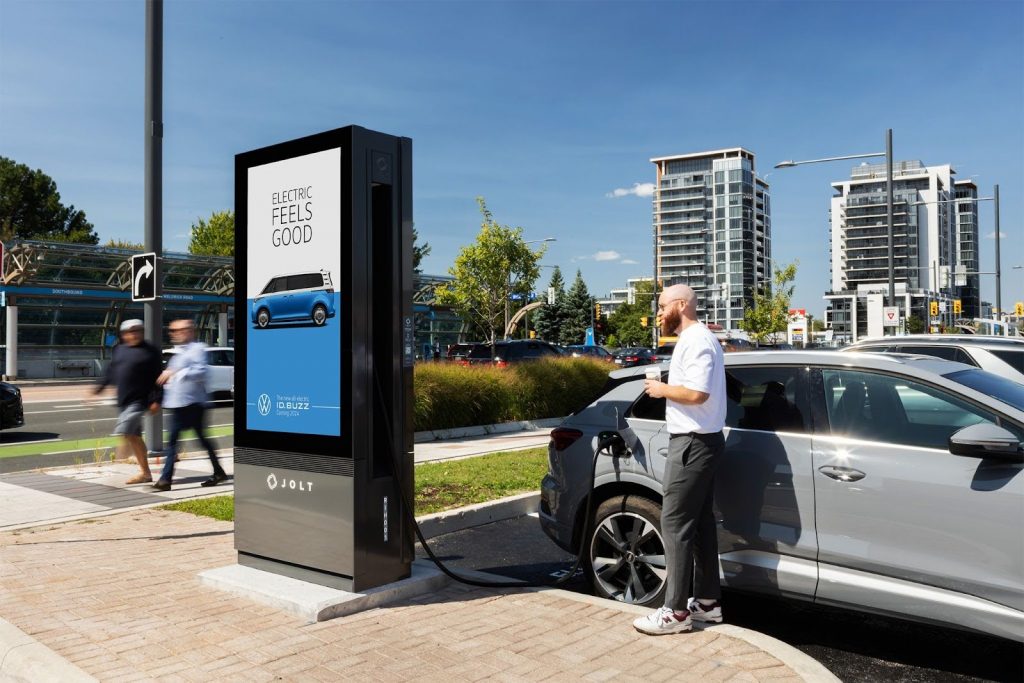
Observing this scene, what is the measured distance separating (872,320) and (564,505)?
30585 mm

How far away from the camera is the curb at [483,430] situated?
581 inches

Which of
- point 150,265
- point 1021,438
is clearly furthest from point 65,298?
point 1021,438

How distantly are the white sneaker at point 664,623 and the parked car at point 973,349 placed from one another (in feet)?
19.7

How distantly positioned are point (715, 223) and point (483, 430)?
566 ft

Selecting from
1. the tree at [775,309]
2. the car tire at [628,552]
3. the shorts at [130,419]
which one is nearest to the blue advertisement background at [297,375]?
the car tire at [628,552]

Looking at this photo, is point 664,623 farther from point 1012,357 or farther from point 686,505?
point 1012,357

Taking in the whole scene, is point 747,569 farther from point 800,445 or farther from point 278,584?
point 278,584

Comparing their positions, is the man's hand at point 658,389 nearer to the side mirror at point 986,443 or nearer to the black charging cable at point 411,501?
the black charging cable at point 411,501

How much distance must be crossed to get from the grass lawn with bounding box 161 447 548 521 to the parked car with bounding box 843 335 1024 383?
411 centimetres

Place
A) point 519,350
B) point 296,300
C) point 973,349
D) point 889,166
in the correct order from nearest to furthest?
point 296,300 < point 973,349 < point 889,166 < point 519,350

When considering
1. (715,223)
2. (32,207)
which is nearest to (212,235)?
(32,207)

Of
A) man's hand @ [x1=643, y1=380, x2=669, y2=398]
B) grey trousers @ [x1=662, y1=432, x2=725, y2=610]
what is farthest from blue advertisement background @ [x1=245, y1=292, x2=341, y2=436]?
grey trousers @ [x1=662, y1=432, x2=725, y2=610]

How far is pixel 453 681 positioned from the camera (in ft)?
12.6

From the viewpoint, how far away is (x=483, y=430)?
15.8 metres
